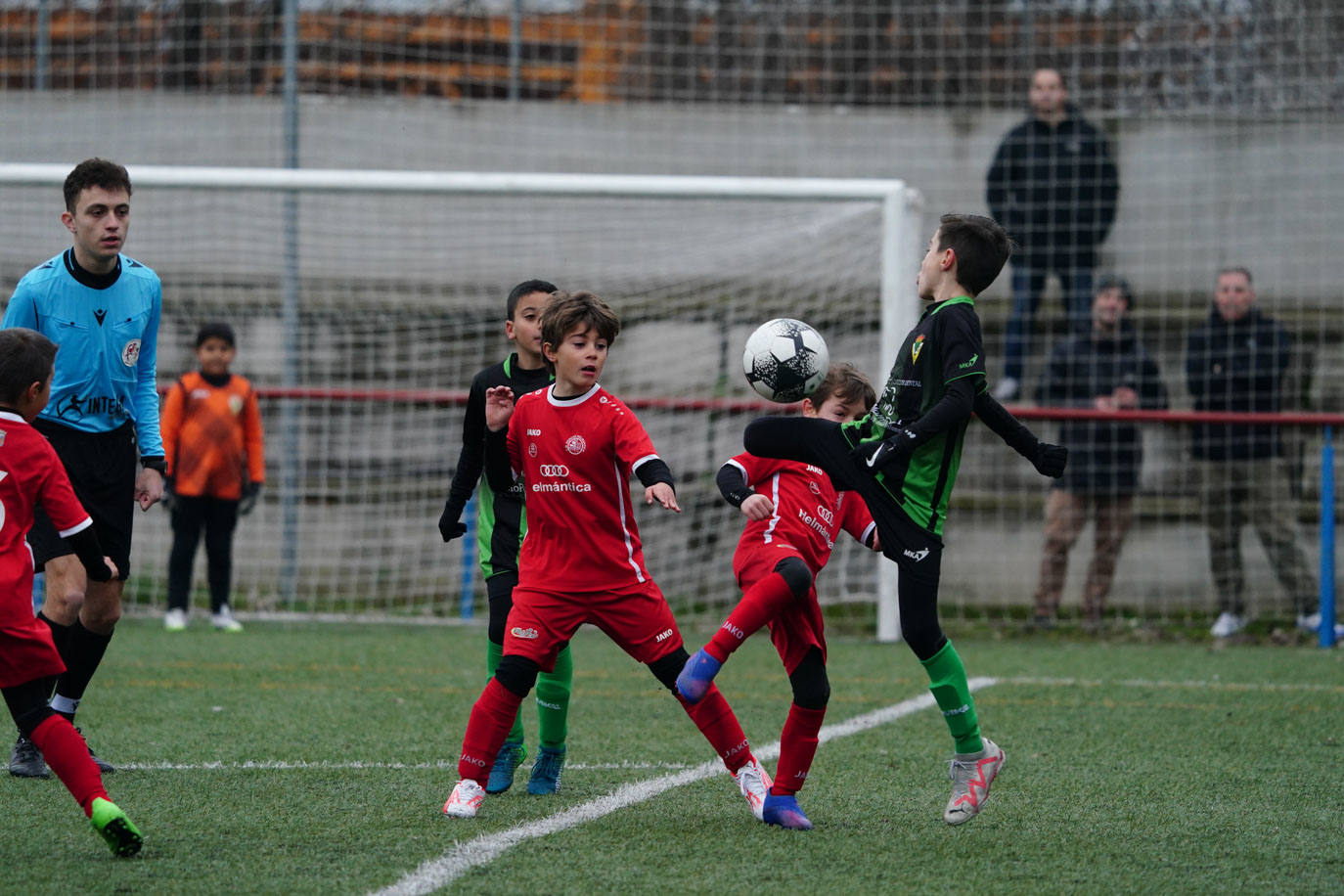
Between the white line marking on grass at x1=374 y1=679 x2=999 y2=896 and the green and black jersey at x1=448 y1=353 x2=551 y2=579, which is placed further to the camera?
the green and black jersey at x1=448 y1=353 x2=551 y2=579

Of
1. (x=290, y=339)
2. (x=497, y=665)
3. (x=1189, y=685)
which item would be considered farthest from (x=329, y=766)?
(x=290, y=339)

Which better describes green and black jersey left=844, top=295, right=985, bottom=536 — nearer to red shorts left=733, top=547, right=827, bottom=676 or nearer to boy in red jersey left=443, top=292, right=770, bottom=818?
red shorts left=733, top=547, right=827, bottom=676

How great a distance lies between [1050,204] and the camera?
1059 cm

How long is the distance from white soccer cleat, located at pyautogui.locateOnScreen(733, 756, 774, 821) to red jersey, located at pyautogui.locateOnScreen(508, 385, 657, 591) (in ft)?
2.17

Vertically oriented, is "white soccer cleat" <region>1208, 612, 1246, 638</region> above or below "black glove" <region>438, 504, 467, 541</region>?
below

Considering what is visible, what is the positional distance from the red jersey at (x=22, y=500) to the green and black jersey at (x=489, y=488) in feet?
4.00

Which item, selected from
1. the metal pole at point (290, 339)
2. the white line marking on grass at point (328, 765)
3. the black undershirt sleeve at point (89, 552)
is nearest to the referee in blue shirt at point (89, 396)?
the white line marking on grass at point (328, 765)

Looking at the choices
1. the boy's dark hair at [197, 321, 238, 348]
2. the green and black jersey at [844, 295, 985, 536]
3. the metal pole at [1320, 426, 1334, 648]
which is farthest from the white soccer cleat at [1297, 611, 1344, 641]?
the boy's dark hair at [197, 321, 238, 348]

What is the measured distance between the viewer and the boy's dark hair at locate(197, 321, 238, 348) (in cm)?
990

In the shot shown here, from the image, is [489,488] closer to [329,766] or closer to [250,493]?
[329,766]

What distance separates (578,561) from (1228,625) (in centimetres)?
687

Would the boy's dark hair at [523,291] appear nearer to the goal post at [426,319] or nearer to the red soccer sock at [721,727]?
the red soccer sock at [721,727]

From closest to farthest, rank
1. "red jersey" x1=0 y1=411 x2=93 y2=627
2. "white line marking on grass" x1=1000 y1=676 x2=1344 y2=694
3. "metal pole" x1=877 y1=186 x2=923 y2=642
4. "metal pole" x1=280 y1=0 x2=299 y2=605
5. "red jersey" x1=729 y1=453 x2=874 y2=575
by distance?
"red jersey" x1=0 y1=411 x2=93 y2=627, "red jersey" x1=729 y1=453 x2=874 y2=575, "white line marking on grass" x1=1000 y1=676 x2=1344 y2=694, "metal pole" x1=877 y1=186 x2=923 y2=642, "metal pole" x1=280 y1=0 x2=299 y2=605

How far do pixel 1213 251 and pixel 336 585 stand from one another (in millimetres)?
7265
